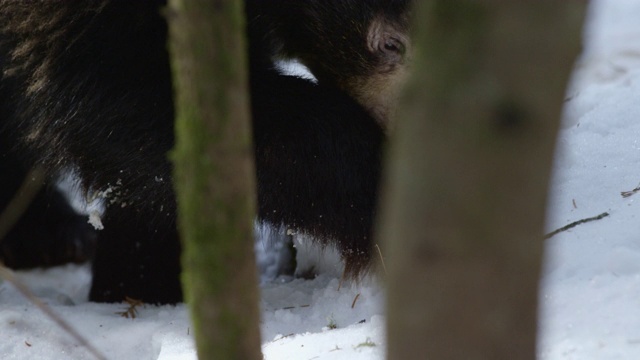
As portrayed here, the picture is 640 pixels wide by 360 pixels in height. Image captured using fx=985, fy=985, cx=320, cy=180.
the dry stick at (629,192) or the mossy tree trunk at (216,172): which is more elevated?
the mossy tree trunk at (216,172)

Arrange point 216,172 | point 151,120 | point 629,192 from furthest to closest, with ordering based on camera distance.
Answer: point 151,120 < point 629,192 < point 216,172

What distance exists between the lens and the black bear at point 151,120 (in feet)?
10.0

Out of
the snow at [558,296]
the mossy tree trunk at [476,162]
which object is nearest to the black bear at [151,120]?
the snow at [558,296]

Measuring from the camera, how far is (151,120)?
10.2 feet

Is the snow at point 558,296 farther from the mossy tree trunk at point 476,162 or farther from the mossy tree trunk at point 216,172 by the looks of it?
the mossy tree trunk at point 216,172

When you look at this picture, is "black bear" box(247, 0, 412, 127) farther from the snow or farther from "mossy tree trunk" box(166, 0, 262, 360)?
"mossy tree trunk" box(166, 0, 262, 360)

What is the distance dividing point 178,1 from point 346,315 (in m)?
2.04

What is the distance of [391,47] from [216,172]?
2102 millimetres

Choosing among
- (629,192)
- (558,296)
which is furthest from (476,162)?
(629,192)

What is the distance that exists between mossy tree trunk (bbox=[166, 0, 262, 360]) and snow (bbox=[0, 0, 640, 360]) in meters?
0.49

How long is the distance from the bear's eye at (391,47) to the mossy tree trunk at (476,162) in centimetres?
223

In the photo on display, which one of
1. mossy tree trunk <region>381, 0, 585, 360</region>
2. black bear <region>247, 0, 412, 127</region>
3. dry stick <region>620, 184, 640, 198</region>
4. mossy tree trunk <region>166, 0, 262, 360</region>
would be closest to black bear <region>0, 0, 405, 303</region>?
black bear <region>247, 0, 412, 127</region>

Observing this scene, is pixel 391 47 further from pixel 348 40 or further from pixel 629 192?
pixel 629 192

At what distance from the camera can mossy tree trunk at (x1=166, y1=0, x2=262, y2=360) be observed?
4.19ft
